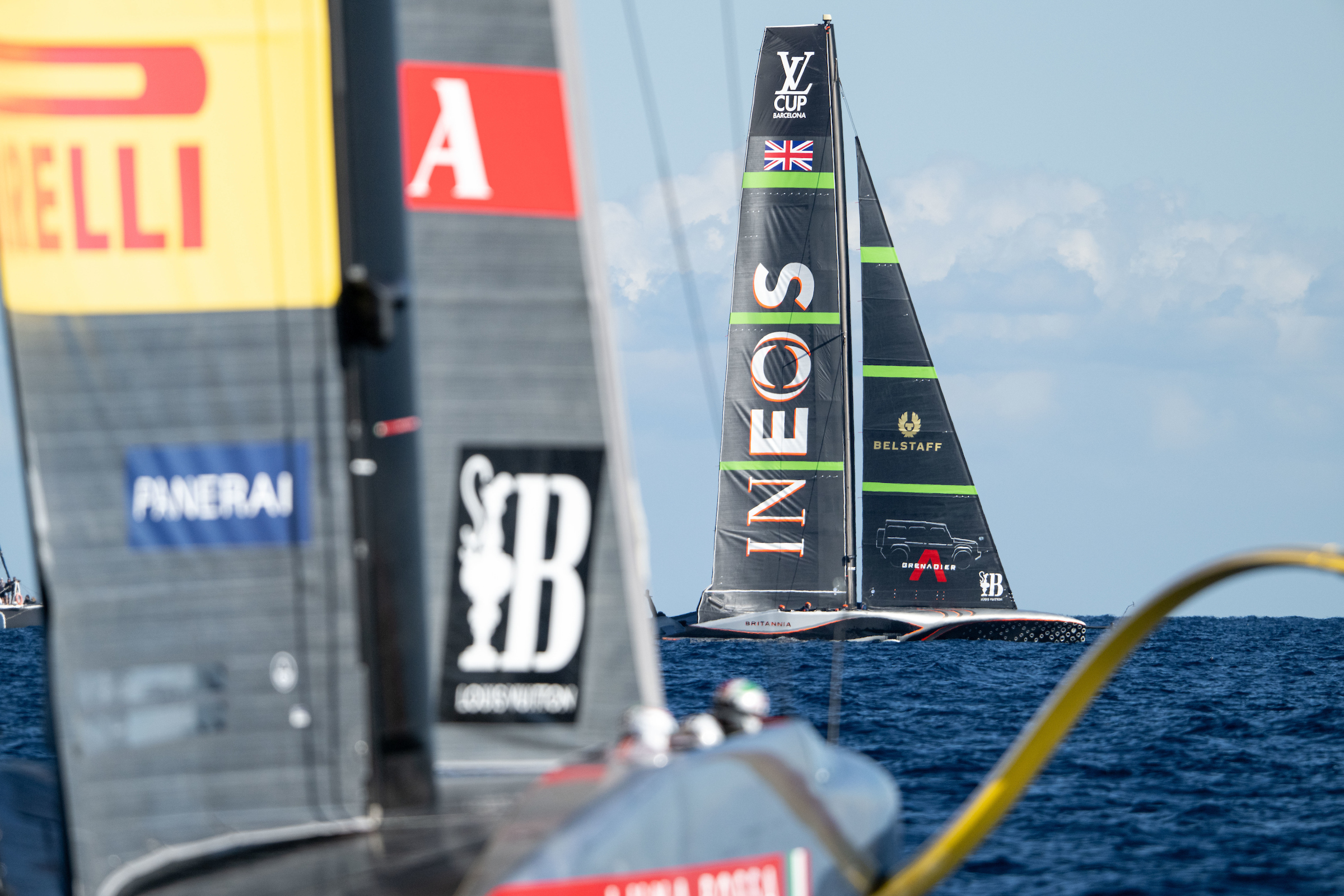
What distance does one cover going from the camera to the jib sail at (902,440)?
3120 cm

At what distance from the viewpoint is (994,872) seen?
30.5 feet

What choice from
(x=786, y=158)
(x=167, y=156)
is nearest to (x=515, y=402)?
(x=167, y=156)

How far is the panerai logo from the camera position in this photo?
3092 centimetres

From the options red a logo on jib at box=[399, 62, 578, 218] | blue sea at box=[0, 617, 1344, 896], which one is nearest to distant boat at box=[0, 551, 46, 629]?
blue sea at box=[0, 617, 1344, 896]

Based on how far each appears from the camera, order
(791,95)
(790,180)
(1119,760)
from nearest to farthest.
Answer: (1119,760)
(790,180)
(791,95)

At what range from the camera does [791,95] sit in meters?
30.9

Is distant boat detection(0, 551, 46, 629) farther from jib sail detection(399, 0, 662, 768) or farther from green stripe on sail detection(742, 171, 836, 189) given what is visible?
jib sail detection(399, 0, 662, 768)

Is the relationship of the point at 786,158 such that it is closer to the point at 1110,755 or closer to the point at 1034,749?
the point at 1110,755

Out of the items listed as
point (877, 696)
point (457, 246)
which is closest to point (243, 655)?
point (457, 246)

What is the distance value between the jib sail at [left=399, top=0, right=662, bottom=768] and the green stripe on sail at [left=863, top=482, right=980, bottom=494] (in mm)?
25335

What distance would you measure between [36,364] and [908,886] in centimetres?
346

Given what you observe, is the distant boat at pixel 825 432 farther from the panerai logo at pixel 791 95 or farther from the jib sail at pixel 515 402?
the jib sail at pixel 515 402

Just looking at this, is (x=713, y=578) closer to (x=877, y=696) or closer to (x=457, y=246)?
(x=877, y=696)

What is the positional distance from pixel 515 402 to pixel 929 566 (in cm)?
2622
